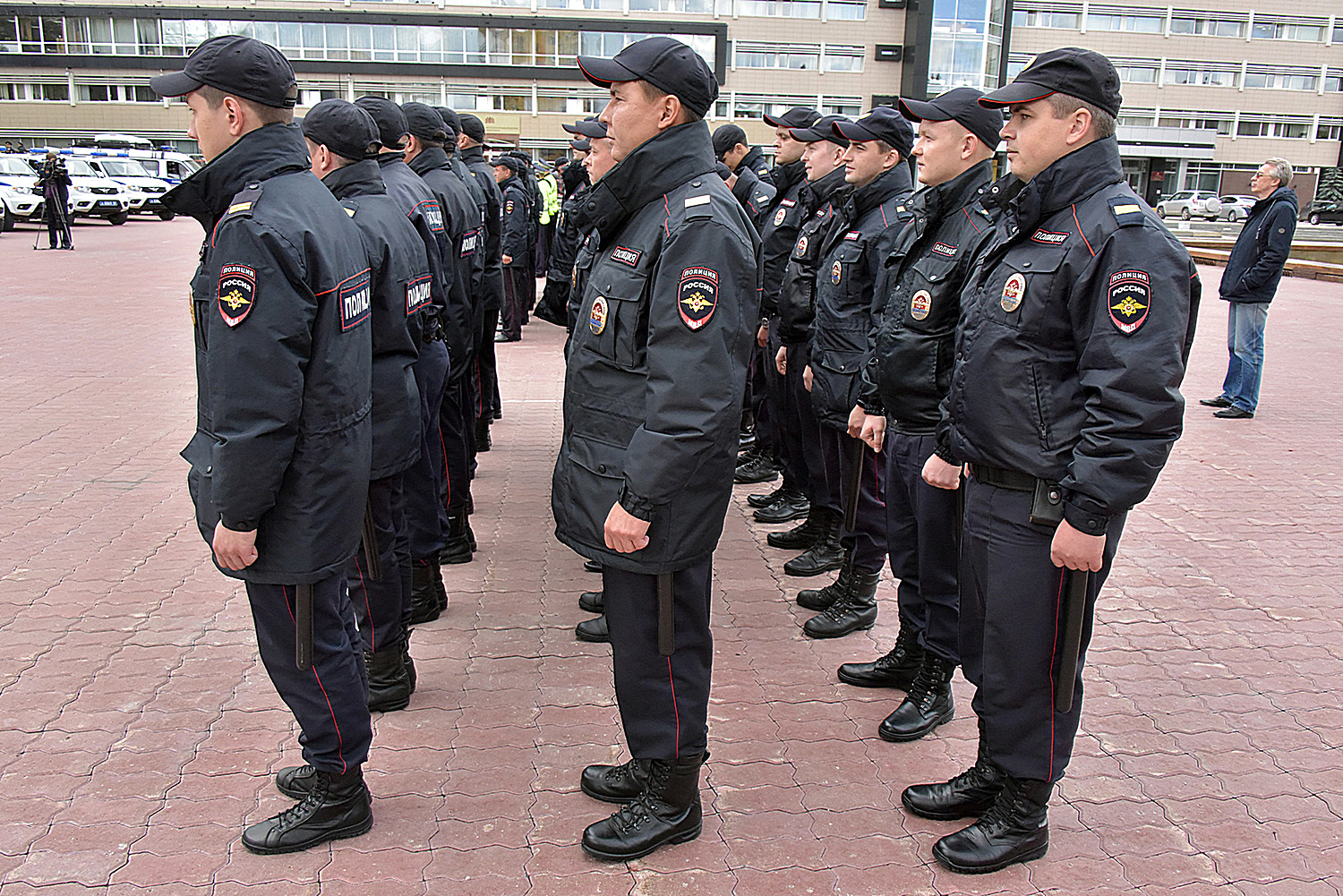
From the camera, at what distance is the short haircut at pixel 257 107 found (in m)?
2.67

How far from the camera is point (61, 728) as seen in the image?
139 inches

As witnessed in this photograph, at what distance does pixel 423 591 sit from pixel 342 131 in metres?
2.00

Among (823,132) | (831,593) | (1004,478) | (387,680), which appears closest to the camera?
(1004,478)

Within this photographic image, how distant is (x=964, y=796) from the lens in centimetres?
312

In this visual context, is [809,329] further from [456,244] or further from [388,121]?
[388,121]

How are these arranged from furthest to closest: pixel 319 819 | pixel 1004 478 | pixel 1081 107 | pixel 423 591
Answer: pixel 423 591
pixel 319 819
pixel 1004 478
pixel 1081 107

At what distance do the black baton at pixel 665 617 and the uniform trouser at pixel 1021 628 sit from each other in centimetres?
92

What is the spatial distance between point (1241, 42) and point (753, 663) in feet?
235

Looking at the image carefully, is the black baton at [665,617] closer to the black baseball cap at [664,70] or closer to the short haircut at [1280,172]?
the black baseball cap at [664,70]

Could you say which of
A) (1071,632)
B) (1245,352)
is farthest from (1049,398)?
(1245,352)

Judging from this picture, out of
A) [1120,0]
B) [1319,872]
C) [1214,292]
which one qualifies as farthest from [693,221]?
[1120,0]

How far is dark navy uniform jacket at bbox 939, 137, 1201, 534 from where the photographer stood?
98.1 inches

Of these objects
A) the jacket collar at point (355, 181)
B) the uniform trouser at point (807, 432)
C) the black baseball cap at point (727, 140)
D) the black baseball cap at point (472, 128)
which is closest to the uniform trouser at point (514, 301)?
the black baseball cap at point (472, 128)

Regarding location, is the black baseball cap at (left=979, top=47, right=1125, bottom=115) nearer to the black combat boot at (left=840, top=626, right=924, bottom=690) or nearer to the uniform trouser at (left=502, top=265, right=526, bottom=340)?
the black combat boot at (left=840, top=626, right=924, bottom=690)
